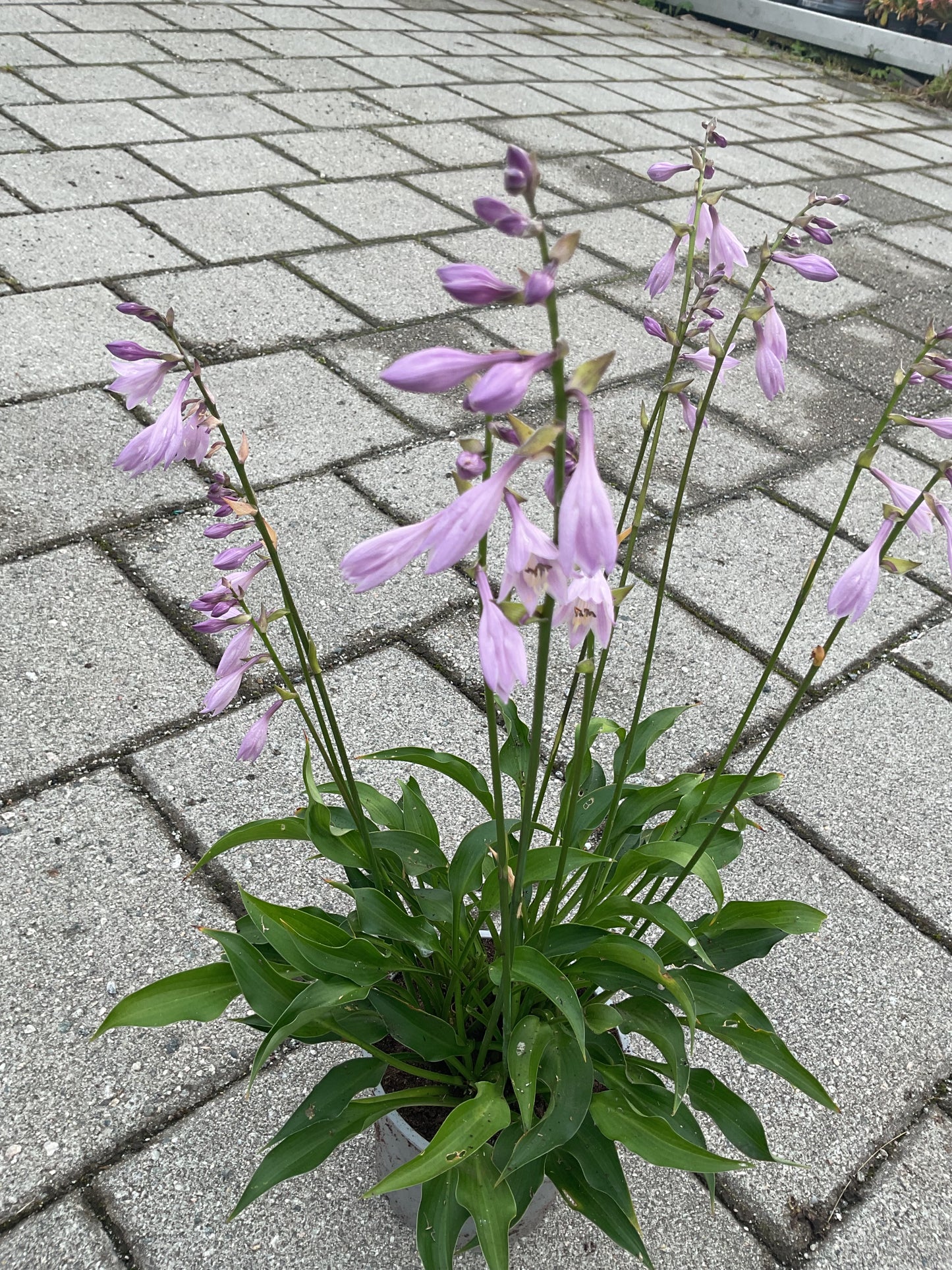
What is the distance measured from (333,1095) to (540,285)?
0.89m

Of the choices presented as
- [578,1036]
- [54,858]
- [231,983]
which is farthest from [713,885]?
[54,858]

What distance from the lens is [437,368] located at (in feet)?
2.15

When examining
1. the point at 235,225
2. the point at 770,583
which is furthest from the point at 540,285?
the point at 235,225

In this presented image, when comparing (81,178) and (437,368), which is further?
(81,178)

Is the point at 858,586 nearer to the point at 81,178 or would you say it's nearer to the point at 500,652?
the point at 500,652

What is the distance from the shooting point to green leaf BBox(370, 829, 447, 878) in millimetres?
1285

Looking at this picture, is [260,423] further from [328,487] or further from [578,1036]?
[578,1036]

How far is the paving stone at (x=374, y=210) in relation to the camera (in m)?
3.68

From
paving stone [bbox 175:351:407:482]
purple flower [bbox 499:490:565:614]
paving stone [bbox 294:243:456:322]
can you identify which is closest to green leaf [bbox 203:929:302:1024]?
purple flower [bbox 499:490:565:614]

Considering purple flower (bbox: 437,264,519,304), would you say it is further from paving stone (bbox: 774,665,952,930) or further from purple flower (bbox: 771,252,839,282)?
paving stone (bbox: 774,665,952,930)

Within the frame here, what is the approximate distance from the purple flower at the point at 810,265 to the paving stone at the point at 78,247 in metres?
2.54

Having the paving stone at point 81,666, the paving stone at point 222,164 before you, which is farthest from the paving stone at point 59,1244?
the paving stone at point 222,164

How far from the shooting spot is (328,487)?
2.56m

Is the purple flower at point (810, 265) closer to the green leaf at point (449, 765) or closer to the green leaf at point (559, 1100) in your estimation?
the green leaf at point (449, 765)
